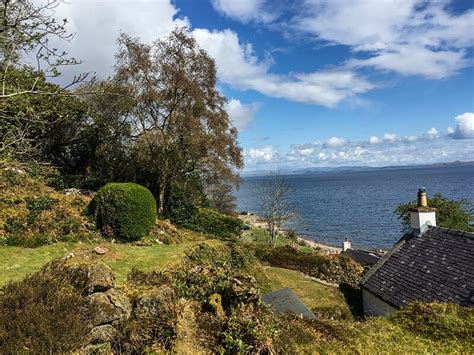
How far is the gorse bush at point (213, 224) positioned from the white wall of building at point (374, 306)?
11.1 meters

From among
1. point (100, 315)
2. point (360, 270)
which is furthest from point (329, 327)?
point (360, 270)

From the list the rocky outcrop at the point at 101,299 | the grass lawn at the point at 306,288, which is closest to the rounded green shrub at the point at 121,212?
the grass lawn at the point at 306,288

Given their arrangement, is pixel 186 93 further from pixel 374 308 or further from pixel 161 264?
pixel 374 308

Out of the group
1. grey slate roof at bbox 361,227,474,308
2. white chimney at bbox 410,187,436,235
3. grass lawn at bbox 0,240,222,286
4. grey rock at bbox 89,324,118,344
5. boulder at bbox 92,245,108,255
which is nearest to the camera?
grey rock at bbox 89,324,118,344

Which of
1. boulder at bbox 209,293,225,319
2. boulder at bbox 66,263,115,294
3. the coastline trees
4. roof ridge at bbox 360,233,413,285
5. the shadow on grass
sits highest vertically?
the coastline trees

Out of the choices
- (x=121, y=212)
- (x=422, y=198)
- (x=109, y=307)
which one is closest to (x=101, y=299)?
(x=109, y=307)

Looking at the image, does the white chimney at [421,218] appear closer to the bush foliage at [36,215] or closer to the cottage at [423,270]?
the cottage at [423,270]

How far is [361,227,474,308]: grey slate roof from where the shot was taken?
11289 mm

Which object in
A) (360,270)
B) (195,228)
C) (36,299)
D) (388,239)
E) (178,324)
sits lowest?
(388,239)

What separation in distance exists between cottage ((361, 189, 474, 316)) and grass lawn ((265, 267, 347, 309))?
1.39 meters

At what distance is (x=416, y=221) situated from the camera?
14977 mm

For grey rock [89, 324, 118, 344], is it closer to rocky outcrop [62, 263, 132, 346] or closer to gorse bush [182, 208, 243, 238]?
rocky outcrop [62, 263, 132, 346]

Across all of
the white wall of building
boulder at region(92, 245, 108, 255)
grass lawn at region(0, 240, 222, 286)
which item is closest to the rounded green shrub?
grass lawn at region(0, 240, 222, 286)

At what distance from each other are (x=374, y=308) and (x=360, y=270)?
289 inches
